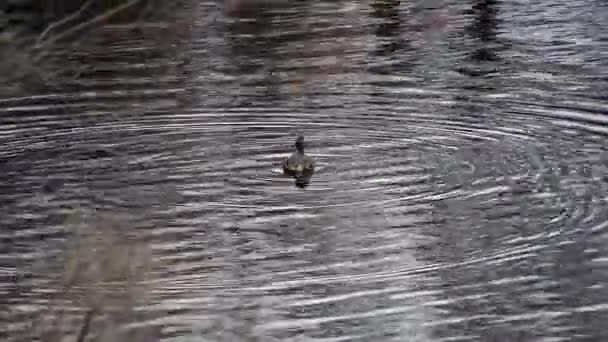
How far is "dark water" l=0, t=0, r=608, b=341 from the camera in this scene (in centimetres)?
89

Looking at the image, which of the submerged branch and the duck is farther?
the duck

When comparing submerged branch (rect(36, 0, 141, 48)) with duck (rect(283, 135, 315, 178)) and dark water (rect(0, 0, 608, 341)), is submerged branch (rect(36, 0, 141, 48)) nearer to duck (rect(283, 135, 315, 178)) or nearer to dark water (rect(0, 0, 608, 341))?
dark water (rect(0, 0, 608, 341))

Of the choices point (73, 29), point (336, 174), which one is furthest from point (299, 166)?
point (73, 29)

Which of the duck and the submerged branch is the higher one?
the submerged branch

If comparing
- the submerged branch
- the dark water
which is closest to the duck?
the dark water

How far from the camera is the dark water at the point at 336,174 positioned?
0.89 meters

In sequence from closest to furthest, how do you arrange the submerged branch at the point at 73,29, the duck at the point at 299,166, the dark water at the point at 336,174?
the submerged branch at the point at 73,29 → the dark water at the point at 336,174 → the duck at the point at 299,166

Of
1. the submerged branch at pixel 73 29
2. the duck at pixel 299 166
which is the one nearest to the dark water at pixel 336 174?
the duck at pixel 299 166

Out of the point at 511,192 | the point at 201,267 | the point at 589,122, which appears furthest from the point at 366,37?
the point at 201,267

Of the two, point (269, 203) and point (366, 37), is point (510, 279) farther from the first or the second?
point (366, 37)

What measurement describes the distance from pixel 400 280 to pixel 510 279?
0.11m

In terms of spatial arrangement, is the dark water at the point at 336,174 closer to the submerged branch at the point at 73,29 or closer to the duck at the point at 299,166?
the duck at the point at 299,166

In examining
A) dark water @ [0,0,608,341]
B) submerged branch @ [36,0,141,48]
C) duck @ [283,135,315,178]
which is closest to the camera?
submerged branch @ [36,0,141,48]

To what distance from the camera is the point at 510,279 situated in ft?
3.10
